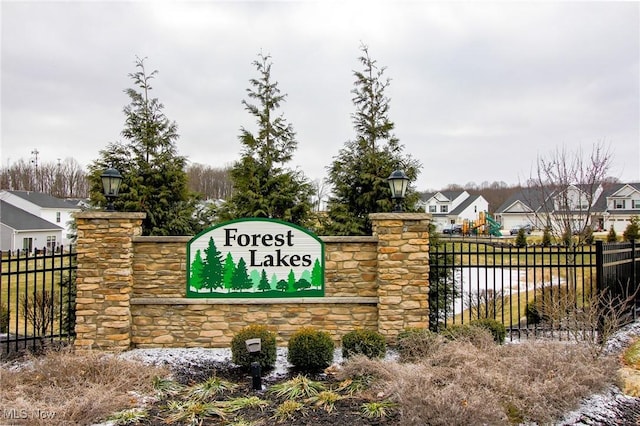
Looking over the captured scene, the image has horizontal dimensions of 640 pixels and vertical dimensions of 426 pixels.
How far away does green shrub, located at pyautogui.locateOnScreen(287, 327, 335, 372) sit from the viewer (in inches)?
216

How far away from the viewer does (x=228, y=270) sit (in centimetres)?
661

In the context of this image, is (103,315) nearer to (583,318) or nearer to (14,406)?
(14,406)

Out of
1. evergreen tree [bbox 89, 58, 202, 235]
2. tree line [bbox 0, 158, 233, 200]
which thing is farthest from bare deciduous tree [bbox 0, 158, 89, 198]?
evergreen tree [bbox 89, 58, 202, 235]

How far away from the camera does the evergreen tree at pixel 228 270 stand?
6590 millimetres

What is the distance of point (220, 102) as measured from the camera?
522 inches

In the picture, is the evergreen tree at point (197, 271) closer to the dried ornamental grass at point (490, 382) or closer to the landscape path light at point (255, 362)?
the landscape path light at point (255, 362)

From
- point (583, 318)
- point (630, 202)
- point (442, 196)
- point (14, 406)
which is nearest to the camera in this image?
point (14, 406)

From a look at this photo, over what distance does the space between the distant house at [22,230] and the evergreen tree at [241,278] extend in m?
27.0

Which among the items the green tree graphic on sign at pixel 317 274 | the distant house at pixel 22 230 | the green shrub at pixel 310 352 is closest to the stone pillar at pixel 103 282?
the green shrub at pixel 310 352

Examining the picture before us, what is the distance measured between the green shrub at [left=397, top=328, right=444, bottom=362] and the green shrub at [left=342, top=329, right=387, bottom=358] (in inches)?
11.6

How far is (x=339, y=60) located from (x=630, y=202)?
43.2 m

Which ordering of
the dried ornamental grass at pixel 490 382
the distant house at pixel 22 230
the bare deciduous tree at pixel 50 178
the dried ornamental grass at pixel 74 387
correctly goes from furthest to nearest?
the bare deciduous tree at pixel 50 178
the distant house at pixel 22 230
the dried ornamental grass at pixel 74 387
the dried ornamental grass at pixel 490 382

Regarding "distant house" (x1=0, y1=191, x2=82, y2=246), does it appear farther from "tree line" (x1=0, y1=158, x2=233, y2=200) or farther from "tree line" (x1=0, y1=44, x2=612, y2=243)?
"tree line" (x1=0, y1=44, x2=612, y2=243)

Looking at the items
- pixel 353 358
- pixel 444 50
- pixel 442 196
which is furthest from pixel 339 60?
pixel 442 196
